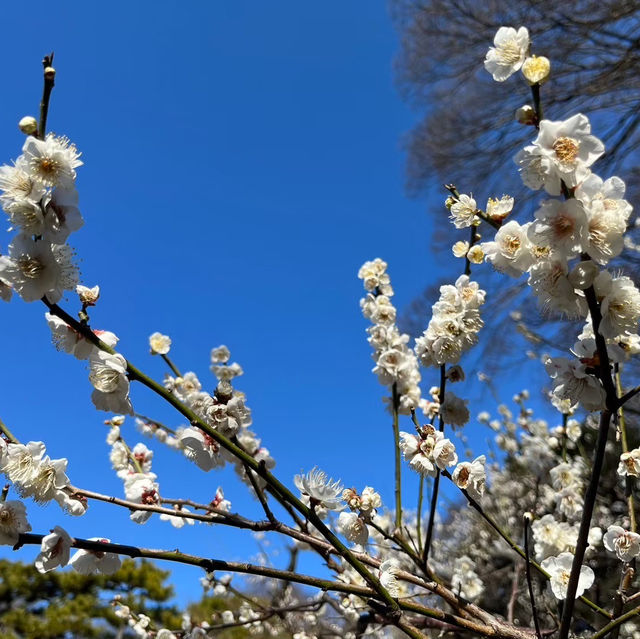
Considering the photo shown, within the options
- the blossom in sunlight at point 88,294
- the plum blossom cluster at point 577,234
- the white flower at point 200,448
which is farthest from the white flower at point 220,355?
the plum blossom cluster at point 577,234

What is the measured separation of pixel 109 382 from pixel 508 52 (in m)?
1.15

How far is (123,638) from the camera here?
46.8 feet

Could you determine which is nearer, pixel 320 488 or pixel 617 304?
pixel 617 304

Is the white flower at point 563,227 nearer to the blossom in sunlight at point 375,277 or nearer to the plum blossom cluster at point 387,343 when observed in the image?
the plum blossom cluster at point 387,343

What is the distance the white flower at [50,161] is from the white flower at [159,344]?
1387 millimetres

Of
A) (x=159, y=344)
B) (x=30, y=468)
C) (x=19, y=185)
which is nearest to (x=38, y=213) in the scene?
(x=19, y=185)

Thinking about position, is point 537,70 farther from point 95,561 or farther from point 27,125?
point 95,561

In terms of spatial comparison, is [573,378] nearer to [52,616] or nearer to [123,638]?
Answer: [52,616]

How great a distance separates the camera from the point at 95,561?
1235 millimetres

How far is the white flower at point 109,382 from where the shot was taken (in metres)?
1.05

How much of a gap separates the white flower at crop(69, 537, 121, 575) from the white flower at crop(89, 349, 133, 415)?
356 millimetres

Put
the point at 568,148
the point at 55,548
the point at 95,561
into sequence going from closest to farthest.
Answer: the point at 568,148 → the point at 55,548 → the point at 95,561

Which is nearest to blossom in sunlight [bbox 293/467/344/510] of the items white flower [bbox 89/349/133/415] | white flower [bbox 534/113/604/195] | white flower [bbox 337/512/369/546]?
white flower [bbox 337/512/369/546]

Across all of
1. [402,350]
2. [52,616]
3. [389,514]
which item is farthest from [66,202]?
[52,616]
